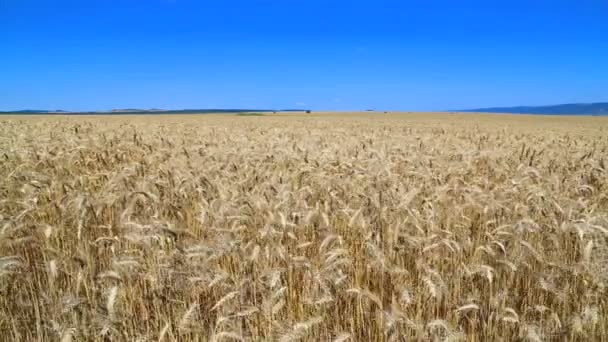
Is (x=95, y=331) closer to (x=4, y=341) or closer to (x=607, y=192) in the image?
(x=4, y=341)

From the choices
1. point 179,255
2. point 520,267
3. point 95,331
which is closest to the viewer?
point 95,331

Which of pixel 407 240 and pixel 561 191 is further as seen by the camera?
pixel 561 191

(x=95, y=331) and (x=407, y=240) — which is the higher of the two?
(x=407, y=240)

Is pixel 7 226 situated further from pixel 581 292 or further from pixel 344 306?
pixel 581 292

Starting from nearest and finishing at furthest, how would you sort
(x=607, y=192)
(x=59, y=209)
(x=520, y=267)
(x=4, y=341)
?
(x=4, y=341) → (x=520, y=267) → (x=59, y=209) → (x=607, y=192)

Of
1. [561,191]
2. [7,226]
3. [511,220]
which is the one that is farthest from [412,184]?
[7,226]

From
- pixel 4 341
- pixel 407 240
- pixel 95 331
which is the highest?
pixel 407 240

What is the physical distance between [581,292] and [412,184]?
2082 millimetres

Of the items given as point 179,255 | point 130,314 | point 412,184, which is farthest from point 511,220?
point 130,314

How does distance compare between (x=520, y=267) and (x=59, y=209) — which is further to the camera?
(x=59, y=209)

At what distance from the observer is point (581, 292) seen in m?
2.50

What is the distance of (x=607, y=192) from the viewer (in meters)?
4.21

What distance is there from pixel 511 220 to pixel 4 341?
364 cm

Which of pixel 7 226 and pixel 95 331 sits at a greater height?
pixel 7 226
